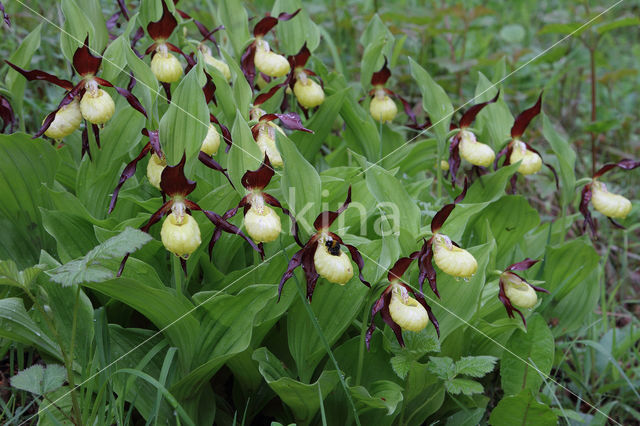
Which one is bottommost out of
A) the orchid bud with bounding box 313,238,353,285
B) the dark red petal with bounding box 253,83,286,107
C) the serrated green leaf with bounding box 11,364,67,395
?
the serrated green leaf with bounding box 11,364,67,395

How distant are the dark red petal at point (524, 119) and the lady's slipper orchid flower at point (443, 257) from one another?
24.1 inches

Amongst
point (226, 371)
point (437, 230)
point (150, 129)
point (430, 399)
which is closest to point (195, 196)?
point (150, 129)

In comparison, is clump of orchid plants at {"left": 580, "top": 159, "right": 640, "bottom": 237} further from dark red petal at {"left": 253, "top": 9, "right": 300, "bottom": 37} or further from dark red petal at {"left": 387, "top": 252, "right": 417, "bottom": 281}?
dark red petal at {"left": 253, "top": 9, "right": 300, "bottom": 37}

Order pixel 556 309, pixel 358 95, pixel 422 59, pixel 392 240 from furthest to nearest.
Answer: pixel 422 59, pixel 358 95, pixel 556 309, pixel 392 240

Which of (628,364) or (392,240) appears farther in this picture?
(628,364)

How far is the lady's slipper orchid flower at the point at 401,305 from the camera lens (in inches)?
48.5

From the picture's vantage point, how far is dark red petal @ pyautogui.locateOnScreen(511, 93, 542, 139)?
1.70m

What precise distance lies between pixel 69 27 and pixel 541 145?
264cm

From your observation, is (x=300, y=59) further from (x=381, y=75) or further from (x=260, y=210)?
(x=260, y=210)

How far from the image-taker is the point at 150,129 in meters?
1.41

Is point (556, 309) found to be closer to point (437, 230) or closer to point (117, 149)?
point (437, 230)

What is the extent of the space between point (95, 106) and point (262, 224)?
0.51m

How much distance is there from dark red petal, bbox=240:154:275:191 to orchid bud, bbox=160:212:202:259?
148mm

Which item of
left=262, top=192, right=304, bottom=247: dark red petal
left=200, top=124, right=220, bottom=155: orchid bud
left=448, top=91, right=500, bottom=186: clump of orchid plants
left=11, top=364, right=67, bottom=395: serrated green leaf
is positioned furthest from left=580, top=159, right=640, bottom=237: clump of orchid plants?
left=11, top=364, right=67, bottom=395: serrated green leaf
